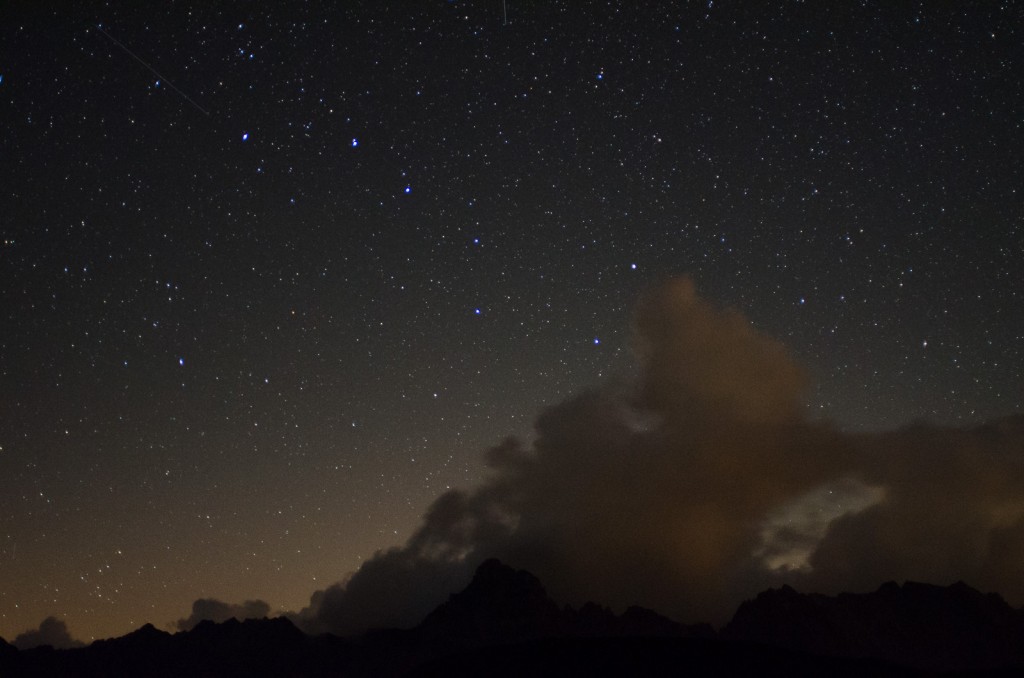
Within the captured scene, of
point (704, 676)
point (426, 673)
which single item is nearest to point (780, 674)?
point (704, 676)

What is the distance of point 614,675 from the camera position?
33.3m

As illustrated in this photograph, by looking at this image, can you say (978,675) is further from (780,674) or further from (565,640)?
(565,640)

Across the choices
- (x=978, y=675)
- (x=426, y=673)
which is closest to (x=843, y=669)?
(x=978, y=675)

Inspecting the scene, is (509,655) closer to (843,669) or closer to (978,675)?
(843,669)

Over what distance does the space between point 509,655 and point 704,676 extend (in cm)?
940

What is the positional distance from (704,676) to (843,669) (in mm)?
6361

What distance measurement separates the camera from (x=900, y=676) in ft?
109

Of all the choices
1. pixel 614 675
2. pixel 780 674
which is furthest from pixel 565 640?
pixel 780 674

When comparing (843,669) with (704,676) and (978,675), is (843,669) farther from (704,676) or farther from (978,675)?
(978,675)

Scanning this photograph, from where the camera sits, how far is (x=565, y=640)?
39156 millimetres

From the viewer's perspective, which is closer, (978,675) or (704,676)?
(704,676)

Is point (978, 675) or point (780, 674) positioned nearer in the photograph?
point (780, 674)

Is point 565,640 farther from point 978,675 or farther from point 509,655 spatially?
point 978,675

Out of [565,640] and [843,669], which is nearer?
[843,669]
